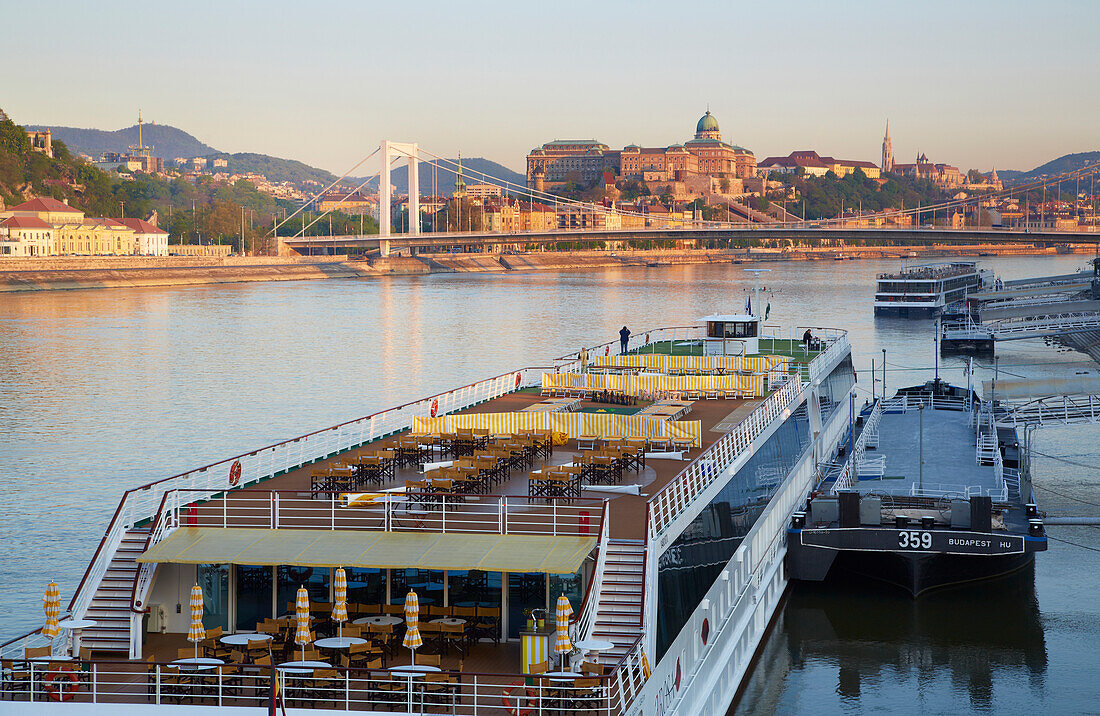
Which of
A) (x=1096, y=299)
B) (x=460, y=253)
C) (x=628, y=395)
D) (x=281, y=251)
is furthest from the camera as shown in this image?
(x=460, y=253)

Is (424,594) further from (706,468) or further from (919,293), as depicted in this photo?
(919,293)

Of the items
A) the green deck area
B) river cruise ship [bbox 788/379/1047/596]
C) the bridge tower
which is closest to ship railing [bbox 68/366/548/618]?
the green deck area

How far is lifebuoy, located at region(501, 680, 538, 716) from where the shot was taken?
26.5 feet

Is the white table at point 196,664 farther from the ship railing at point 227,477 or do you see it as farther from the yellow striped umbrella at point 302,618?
the ship railing at point 227,477

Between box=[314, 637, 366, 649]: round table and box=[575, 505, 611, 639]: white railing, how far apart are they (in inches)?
61.7

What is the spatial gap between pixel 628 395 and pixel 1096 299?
35.8 meters

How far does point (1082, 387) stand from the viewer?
32.7m

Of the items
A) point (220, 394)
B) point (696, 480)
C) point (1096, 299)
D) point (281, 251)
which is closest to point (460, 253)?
point (281, 251)

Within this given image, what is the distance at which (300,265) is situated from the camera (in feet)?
324

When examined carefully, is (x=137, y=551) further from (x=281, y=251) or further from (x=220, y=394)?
(x=281, y=251)

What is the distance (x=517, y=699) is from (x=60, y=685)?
3.16 metres

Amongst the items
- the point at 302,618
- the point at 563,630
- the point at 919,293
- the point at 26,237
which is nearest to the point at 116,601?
the point at 302,618

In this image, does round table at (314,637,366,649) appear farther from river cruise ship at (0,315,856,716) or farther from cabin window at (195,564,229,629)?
cabin window at (195,564,229,629)

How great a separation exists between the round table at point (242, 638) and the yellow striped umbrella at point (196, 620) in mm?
164
